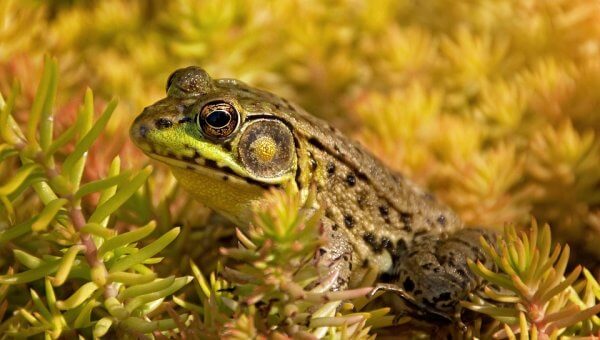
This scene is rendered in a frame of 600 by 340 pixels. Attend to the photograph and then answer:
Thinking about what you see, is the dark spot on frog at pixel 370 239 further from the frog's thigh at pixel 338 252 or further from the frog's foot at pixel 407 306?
the frog's foot at pixel 407 306

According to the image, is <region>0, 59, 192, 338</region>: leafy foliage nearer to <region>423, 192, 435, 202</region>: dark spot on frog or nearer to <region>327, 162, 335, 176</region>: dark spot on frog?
<region>327, 162, 335, 176</region>: dark spot on frog

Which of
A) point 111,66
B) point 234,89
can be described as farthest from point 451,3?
point 111,66

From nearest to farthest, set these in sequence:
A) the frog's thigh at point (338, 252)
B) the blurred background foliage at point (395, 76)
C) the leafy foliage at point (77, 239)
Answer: the leafy foliage at point (77, 239)
the frog's thigh at point (338, 252)
the blurred background foliage at point (395, 76)

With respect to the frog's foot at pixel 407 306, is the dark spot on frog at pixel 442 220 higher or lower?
higher

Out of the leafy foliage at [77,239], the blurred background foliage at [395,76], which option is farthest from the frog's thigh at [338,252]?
the leafy foliage at [77,239]

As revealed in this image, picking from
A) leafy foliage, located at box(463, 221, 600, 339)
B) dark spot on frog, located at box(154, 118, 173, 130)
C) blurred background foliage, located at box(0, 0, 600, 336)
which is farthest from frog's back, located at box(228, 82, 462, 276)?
leafy foliage, located at box(463, 221, 600, 339)

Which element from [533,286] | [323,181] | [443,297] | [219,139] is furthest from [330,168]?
[533,286]
